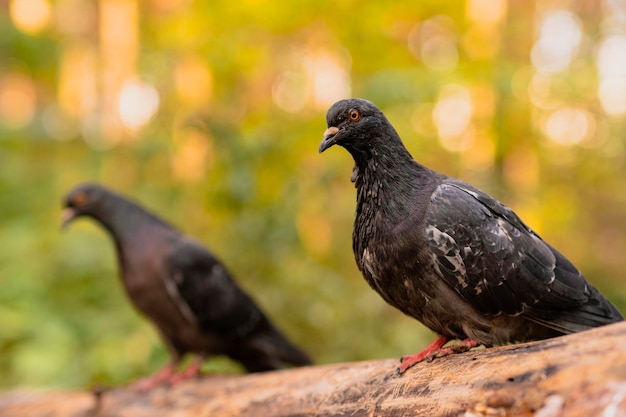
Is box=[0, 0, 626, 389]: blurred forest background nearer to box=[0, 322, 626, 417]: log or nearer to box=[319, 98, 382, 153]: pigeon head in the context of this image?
box=[0, 322, 626, 417]: log

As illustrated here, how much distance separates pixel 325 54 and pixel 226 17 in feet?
5.55

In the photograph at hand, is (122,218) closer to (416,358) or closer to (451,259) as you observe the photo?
(416,358)

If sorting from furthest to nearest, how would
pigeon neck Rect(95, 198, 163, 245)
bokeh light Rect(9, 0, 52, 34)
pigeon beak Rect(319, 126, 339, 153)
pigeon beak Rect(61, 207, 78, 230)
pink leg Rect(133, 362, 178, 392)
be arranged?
bokeh light Rect(9, 0, 52, 34) < pigeon beak Rect(61, 207, 78, 230) < pigeon neck Rect(95, 198, 163, 245) < pink leg Rect(133, 362, 178, 392) < pigeon beak Rect(319, 126, 339, 153)

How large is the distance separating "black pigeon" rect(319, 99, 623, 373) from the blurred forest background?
2621mm

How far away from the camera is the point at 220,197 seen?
5.79 m

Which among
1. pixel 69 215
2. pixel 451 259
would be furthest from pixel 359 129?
pixel 69 215

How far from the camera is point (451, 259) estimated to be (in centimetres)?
265

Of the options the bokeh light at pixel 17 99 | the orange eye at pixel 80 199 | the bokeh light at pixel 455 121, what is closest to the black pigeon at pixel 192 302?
the orange eye at pixel 80 199

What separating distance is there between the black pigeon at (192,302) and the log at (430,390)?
596 mm

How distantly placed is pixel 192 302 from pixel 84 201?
4.64 ft

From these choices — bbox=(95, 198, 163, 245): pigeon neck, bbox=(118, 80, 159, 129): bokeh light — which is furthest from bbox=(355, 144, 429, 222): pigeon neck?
bbox=(118, 80, 159, 129): bokeh light

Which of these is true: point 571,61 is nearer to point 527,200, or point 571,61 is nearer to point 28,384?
point 527,200

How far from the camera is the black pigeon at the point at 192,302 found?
4.68 metres

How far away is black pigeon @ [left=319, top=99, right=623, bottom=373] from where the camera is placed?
2.68 meters
